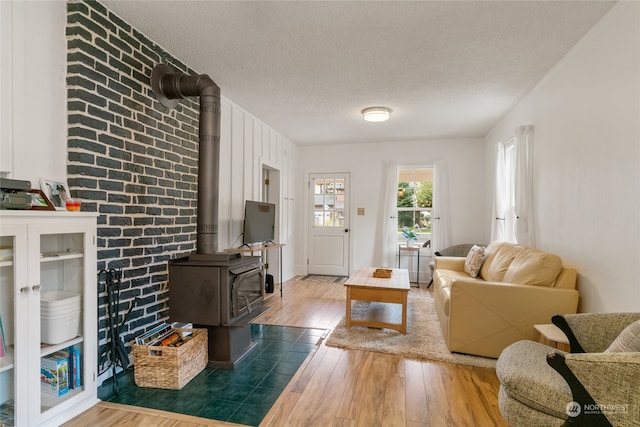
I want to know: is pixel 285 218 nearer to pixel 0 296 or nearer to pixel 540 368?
pixel 0 296

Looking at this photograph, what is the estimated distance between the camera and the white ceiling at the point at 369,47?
2.09 metres

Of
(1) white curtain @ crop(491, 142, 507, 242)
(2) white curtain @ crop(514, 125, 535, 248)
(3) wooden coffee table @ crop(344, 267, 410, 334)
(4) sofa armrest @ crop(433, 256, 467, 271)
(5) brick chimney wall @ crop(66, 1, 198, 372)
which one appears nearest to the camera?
(5) brick chimney wall @ crop(66, 1, 198, 372)

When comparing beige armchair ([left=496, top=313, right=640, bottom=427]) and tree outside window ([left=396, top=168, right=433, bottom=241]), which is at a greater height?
tree outside window ([left=396, top=168, right=433, bottom=241])

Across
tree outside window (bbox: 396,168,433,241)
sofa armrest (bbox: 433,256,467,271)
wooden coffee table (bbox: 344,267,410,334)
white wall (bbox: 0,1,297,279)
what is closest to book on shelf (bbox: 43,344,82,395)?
white wall (bbox: 0,1,297,279)

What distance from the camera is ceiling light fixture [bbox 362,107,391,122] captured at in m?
3.95

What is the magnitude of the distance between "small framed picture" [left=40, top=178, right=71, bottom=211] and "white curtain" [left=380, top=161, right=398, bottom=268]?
4.67 m

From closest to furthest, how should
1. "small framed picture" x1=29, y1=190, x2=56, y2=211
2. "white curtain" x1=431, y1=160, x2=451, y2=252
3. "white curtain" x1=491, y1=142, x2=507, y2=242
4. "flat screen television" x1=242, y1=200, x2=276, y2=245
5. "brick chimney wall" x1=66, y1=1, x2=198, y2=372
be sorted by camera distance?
"small framed picture" x1=29, y1=190, x2=56, y2=211 < "brick chimney wall" x1=66, y1=1, x2=198, y2=372 < "flat screen television" x1=242, y1=200, x2=276, y2=245 < "white curtain" x1=491, y1=142, x2=507, y2=242 < "white curtain" x1=431, y1=160, x2=451, y2=252

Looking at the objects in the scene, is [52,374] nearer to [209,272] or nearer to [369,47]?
[209,272]

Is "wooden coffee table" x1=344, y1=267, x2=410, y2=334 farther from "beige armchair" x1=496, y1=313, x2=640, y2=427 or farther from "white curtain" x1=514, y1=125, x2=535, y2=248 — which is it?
"beige armchair" x1=496, y1=313, x2=640, y2=427

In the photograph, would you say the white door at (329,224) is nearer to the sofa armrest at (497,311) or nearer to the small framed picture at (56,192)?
the sofa armrest at (497,311)

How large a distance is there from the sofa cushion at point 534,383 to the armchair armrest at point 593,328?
0.25 metres

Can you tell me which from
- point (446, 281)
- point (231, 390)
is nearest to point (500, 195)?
point (446, 281)

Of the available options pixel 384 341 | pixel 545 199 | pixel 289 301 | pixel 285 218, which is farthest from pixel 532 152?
pixel 285 218

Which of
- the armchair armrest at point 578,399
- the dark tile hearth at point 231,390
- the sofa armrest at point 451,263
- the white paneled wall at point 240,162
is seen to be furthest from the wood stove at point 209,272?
the sofa armrest at point 451,263
